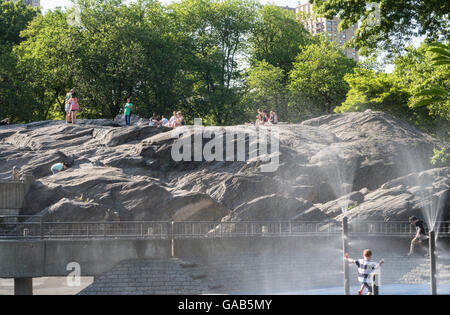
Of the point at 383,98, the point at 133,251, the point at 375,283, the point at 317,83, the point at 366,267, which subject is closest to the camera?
the point at 375,283

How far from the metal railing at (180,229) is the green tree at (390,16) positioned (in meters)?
10.9

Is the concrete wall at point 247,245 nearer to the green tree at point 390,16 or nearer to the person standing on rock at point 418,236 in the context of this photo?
the person standing on rock at point 418,236

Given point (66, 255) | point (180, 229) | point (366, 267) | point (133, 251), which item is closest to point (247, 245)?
point (180, 229)

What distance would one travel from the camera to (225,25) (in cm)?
6844

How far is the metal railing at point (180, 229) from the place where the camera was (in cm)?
2115

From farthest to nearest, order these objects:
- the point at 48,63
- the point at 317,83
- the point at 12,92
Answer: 1. the point at 317,83
2. the point at 48,63
3. the point at 12,92

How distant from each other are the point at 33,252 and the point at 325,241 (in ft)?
37.9

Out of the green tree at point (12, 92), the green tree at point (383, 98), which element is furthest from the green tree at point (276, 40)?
the green tree at point (12, 92)

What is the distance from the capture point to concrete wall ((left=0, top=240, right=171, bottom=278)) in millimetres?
19828

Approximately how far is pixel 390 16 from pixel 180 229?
644 inches

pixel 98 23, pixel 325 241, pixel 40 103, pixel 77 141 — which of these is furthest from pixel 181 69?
pixel 325 241

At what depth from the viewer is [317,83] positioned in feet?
223

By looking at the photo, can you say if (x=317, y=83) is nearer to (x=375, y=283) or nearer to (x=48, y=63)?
(x=48, y=63)
